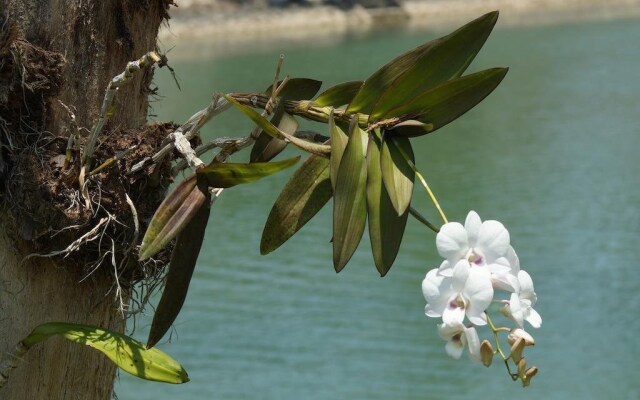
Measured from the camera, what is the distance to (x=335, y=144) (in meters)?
0.78

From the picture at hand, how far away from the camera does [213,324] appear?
4496 mm

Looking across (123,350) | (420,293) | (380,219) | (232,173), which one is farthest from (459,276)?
(420,293)

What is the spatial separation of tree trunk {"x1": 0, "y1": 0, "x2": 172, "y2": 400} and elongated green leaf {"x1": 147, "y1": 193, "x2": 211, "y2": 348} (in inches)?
7.6

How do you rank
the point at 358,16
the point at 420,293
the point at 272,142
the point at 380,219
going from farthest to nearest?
the point at 358,16
the point at 420,293
the point at 272,142
the point at 380,219

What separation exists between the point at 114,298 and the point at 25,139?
20 cm

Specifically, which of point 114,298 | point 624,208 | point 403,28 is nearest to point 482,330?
point 624,208

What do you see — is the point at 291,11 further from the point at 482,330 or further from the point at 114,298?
the point at 114,298

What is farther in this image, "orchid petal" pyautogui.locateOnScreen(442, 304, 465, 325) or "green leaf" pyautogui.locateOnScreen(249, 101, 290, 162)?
"green leaf" pyautogui.locateOnScreen(249, 101, 290, 162)

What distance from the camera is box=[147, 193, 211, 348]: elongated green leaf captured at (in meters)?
0.82

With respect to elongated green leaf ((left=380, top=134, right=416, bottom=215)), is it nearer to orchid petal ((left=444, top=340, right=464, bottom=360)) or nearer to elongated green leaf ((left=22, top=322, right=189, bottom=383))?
orchid petal ((left=444, top=340, right=464, bottom=360))

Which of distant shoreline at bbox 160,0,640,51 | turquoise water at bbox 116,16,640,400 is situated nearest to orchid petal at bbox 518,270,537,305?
turquoise water at bbox 116,16,640,400

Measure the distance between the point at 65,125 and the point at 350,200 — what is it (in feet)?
1.19

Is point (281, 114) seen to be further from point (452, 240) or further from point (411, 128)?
point (452, 240)

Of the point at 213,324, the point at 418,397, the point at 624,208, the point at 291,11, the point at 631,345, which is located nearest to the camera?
the point at 418,397
